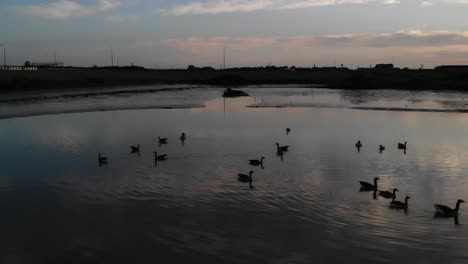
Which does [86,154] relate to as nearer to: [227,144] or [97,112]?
[227,144]

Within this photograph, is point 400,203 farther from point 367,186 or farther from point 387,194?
point 367,186

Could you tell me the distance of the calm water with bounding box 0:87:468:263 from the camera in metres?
10.1

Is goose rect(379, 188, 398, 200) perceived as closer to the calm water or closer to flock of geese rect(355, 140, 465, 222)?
flock of geese rect(355, 140, 465, 222)

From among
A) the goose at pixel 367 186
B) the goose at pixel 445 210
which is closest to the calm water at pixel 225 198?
the goose at pixel 445 210

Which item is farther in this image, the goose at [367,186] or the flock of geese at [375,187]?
the goose at [367,186]

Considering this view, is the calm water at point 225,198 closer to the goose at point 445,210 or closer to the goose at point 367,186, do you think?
the goose at point 445,210

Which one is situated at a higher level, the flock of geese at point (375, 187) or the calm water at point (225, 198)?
the flock of geese at point (375, 187)

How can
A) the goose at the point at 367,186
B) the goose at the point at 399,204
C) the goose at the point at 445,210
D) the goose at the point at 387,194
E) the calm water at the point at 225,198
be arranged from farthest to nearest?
1. the goose at the point at 367,186
2. the goose at the point at 387,194
3. the goose at the point at 399,204
4. the goose at the point at 445,210
5. the calm water at the point at 225,198

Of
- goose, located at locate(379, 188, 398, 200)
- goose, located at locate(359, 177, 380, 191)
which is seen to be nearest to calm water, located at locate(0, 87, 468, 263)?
goose, located at locate(379, 188, 398, 200)

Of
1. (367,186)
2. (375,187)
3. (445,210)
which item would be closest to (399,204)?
(445,210)

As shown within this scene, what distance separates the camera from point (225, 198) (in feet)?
45.6

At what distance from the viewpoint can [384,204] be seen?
44.4 feet

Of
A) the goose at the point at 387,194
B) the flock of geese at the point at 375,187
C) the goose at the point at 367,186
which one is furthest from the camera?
the goose at the point at 367,186

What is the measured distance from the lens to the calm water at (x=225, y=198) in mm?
10148
